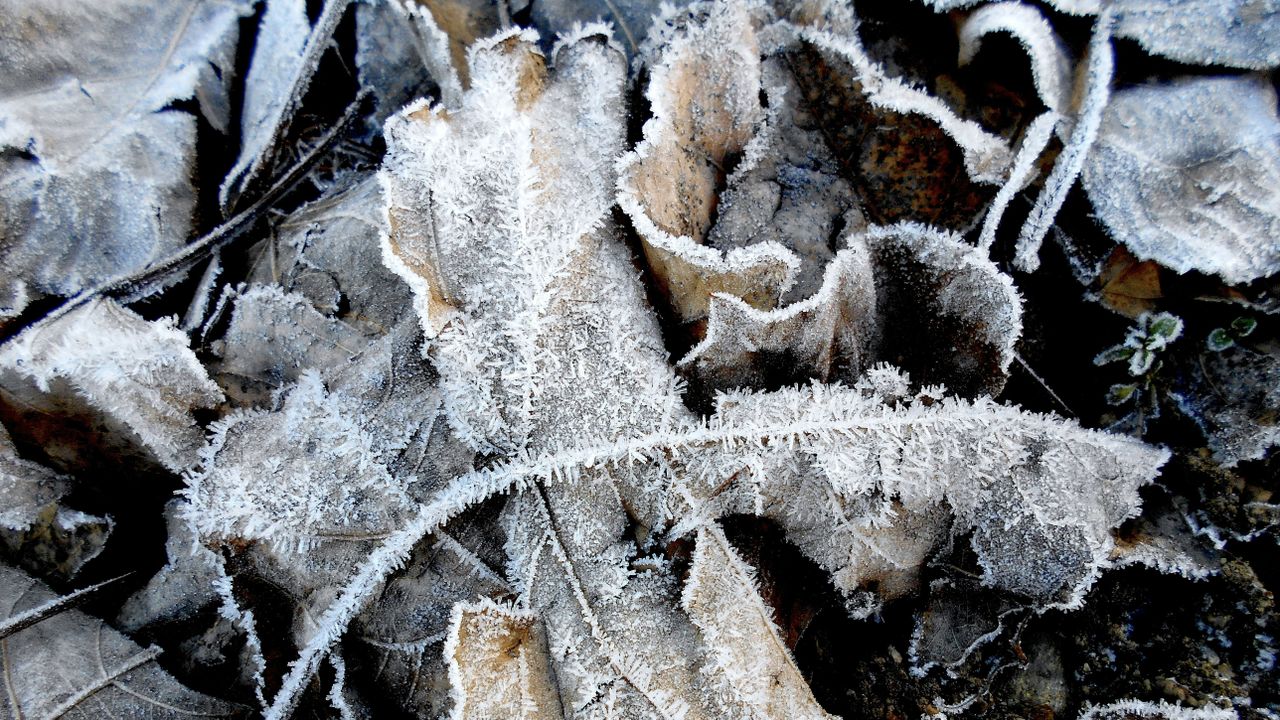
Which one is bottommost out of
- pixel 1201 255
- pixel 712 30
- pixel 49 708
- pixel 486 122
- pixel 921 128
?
pixel 49 708

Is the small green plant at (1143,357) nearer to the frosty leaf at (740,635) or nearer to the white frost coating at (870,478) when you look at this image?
the white frost coating at (870,478)

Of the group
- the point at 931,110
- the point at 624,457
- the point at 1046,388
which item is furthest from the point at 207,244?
the point at 1046,388

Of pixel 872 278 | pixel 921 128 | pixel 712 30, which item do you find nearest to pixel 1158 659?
pixel 872 278

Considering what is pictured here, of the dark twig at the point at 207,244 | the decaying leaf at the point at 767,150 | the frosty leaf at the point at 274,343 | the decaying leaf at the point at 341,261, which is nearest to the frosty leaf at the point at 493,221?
the decaying leaf at the point at 767,150

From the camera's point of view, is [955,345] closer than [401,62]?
Yes

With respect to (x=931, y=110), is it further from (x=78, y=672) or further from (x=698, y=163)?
(x=78, y=672)

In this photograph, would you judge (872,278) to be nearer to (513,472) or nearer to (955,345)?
(955,345)
